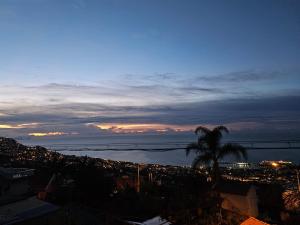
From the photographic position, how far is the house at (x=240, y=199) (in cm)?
2033

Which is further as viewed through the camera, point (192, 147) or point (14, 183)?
point (14, 183)

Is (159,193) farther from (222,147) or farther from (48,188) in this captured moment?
(48,188)

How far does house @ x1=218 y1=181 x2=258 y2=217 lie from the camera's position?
20328 mm

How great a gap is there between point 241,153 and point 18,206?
13635mm

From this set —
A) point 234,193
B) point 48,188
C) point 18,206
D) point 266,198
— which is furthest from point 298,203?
point 18,206

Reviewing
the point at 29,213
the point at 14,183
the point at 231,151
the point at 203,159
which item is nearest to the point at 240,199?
the point at 231,151

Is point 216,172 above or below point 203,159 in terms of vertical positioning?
below

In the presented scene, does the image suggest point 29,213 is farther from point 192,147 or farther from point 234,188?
point 234,188

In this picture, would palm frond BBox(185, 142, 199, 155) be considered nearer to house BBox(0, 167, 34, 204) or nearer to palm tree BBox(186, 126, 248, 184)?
palm tree BBox(186, 126, 248, 184)

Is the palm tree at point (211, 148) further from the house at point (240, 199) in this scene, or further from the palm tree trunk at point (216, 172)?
the house at point (240, 199)

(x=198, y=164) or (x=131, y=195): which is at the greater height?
→ (x=198, y=164)

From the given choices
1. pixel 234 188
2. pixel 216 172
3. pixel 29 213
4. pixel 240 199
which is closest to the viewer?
pixel 29 213

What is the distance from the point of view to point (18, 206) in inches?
505

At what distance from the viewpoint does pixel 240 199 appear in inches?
811
